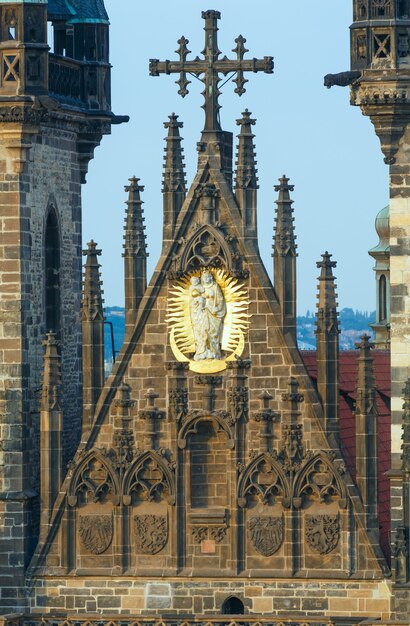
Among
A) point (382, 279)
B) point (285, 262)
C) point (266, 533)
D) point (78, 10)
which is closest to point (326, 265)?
point (285, 262)

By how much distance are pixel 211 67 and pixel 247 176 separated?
2565 millimetres

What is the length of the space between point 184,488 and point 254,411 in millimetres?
2298

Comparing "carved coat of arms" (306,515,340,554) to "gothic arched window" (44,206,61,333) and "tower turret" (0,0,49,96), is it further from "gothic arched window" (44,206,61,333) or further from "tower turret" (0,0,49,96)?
"tower turret" (0,0,49,96)

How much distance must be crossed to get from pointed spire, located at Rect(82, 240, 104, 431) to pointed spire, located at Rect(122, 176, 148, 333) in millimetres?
655

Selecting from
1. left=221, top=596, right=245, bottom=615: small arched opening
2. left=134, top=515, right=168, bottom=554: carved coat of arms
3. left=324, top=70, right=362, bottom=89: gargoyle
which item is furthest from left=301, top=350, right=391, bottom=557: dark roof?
left=324, top=70, right=362, bottom=89: gargoyle

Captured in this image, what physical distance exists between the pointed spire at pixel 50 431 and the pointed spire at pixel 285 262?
5111mm

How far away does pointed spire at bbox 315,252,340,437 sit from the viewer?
71250mm

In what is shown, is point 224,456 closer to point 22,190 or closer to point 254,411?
point 254,411

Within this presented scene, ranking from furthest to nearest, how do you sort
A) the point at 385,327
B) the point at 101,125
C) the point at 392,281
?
1. the point at 385,327
2. the point at 101,125
3. the point at 392,281

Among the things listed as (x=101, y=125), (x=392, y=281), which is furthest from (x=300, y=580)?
(x=101, y=125)

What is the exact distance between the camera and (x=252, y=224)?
71875 mm

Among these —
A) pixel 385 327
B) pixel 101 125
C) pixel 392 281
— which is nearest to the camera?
pixel 392 281

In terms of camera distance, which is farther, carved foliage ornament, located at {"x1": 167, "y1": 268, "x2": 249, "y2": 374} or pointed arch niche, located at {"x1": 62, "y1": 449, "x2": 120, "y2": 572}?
pointed arch niche, located at {"x1": 62, "y1": 449, "x2": 120, "y2": 572}

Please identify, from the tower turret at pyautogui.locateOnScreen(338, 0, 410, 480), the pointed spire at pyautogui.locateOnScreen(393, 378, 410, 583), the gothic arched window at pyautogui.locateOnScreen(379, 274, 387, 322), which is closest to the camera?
the pointed spire at pyautogui.locateOnScreen(393, 378, 410, 583)
